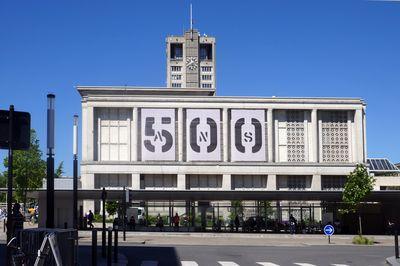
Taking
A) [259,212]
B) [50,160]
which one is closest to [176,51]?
[259,212]

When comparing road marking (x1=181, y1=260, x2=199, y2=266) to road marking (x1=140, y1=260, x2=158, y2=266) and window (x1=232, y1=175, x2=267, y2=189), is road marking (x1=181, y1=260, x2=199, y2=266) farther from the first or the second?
window (x1=232, y1=175, x2=267, y2=189)

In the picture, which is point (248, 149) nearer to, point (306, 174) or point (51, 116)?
point (306, 174)

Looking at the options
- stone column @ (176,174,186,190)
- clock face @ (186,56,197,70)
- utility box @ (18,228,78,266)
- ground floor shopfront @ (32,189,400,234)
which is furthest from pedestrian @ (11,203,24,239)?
clock face @ (186,56,197,70)

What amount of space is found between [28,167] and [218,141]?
876 inches

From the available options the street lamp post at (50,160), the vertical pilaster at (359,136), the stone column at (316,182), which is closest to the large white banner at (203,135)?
the stone column at (316,182)

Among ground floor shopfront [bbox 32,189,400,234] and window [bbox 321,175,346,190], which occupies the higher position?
window [bbox 321,175,346,190]

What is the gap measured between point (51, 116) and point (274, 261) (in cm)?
911

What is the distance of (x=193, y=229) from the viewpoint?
55.0 m

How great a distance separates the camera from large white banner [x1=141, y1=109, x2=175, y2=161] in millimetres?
79875

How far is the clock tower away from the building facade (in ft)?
331

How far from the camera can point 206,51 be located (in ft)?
627

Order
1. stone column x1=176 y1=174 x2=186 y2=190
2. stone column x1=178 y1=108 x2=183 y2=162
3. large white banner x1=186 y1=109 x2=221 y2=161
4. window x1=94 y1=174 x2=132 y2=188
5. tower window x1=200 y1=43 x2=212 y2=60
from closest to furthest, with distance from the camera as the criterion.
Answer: stone column x1=178 y1=108 x2=183 y2=162
large white banner x1=186 y1=109 x2=221 y2=161
stone column x1=176 y1=174 x2=186 y2=190
window x1=94 y1=174 x2=132 y2=188
tower window x1=200 y1=43 x2=212 y2=60

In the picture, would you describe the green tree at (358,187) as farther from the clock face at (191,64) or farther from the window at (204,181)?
the clock face at (191,64)

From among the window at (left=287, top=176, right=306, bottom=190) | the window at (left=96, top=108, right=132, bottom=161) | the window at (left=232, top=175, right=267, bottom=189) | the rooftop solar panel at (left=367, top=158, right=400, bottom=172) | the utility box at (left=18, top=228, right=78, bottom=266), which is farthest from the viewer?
the rooftop solar panel at (left=367, top=158, right=400, bottom=172)
